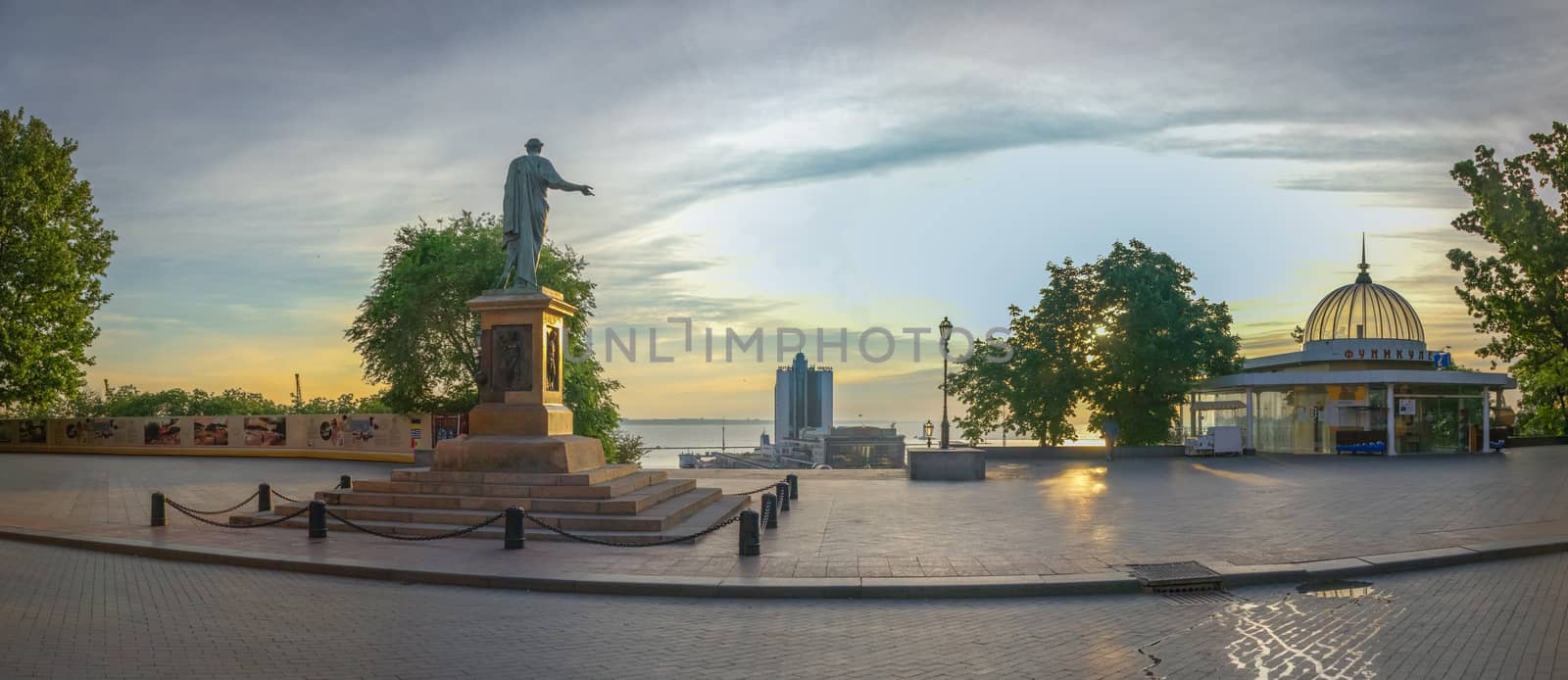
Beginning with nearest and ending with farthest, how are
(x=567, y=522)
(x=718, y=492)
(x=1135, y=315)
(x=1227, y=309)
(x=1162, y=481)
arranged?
Answer: (x=567, y=522)
(x=718, y=492)
(x=1162, y=481)
(x=1135, y=315)
(x=1227, y=309)

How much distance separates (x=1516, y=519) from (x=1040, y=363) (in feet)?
63.1

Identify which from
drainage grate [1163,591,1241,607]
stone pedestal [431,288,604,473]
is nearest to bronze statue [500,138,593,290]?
stone pedestal [431,288,604,473]

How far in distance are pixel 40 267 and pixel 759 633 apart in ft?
119

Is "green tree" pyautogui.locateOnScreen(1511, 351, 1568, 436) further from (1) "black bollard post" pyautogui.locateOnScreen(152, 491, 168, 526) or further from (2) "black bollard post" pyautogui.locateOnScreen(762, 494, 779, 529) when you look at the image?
(1) "black bollard post" pyautogui.locateOnScreen(152, 491, 168, 526)

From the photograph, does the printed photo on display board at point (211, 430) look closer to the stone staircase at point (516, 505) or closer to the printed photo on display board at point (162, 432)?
the printed photo on display board at point (162, 432)

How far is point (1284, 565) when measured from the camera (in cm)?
1044

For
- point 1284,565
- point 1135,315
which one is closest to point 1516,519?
point 1284,565

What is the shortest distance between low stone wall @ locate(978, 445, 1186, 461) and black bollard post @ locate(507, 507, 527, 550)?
23.0m

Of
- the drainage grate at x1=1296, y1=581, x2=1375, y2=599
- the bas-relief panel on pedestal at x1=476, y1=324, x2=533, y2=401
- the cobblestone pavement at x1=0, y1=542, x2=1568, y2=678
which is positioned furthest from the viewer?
the bas-relief panel on pedestal at x1=476, y1=324, x2=533, y2=401

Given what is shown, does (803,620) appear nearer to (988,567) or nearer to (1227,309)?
(988,567)

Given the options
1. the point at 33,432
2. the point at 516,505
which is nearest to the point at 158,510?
the point at 516,505

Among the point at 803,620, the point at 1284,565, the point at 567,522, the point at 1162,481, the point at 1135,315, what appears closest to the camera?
the point at 803,620

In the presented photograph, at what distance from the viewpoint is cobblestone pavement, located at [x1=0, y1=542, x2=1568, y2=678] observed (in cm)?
673

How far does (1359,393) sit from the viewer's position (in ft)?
109
